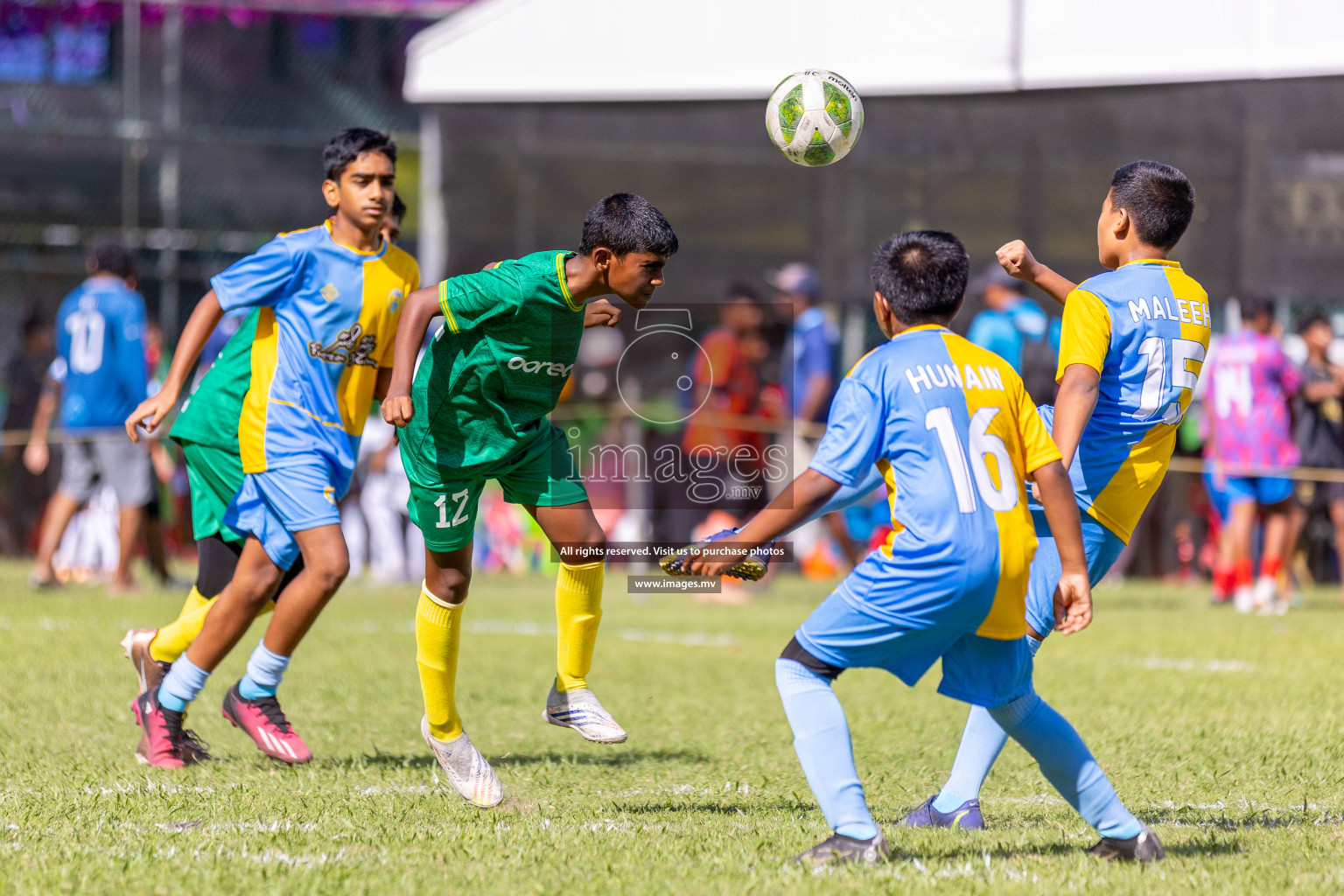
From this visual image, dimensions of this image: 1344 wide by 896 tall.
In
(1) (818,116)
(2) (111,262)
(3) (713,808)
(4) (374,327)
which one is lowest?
(3) (713,808)

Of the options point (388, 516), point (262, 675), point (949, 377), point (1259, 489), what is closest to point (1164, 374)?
point (949, 377)

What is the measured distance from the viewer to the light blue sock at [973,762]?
434cm

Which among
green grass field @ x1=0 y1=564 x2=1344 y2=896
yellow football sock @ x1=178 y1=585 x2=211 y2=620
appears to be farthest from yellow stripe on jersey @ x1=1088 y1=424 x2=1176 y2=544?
yellow football sock @ x1=178 y1=585 x2=211 y2=620

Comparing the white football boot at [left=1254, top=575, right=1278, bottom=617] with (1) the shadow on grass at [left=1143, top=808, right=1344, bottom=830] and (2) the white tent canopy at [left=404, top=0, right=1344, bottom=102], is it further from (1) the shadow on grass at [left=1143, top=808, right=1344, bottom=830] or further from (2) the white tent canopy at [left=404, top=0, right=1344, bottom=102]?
(1) the shadow on grass at [left=1143, top=808, right=1344, bottom=830]

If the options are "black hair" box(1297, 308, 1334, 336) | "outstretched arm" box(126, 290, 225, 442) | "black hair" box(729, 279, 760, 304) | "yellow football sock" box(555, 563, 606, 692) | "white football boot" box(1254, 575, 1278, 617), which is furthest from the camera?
"black hair" box(729, 279, 760, 304)

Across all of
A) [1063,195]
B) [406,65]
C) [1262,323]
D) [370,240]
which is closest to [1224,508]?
[1262,323]

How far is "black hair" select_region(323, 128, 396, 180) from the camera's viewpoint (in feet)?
17.4

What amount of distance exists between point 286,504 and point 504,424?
0.97 m

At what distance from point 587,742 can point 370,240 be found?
216 cm

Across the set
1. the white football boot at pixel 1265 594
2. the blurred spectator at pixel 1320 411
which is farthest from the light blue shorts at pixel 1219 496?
the white football boot at pixel 1265 594

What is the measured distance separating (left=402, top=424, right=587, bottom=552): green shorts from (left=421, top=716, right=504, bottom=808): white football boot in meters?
0.62

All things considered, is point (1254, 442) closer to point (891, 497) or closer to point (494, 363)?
point (494, 363)

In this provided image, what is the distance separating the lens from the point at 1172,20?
13383mm

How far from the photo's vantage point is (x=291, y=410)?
521 centimetres
